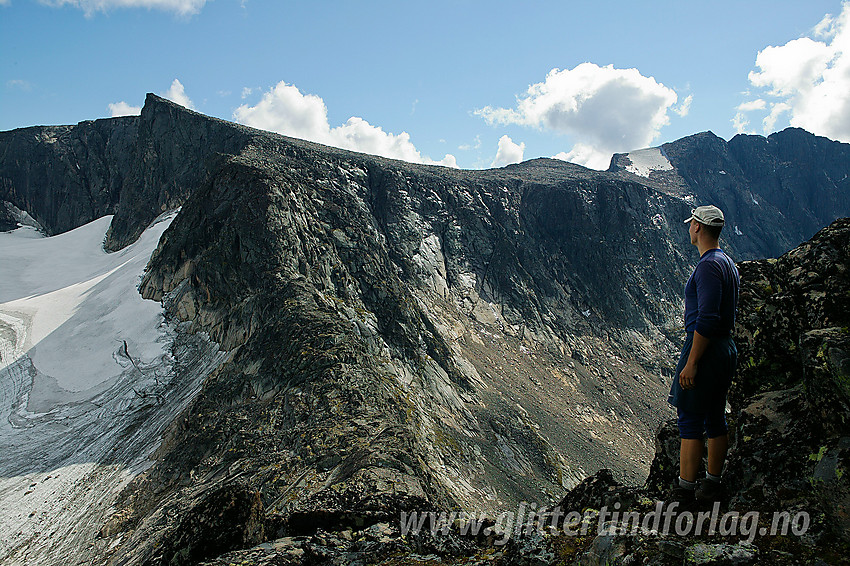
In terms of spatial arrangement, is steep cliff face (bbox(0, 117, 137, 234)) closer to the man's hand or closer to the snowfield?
the snowfield

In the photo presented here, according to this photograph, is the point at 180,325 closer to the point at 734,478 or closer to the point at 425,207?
the point at 425,207

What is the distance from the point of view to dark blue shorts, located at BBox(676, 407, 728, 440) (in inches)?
201

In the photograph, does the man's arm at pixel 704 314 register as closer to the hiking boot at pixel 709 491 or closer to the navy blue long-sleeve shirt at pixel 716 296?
the navy blue long-sleeve shirt at pixel 716 296

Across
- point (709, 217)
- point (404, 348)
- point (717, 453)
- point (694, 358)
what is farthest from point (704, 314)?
point (404, 348)

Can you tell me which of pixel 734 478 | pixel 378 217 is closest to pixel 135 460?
pixel 734 478

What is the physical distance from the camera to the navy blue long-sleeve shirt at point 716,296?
4957 mm

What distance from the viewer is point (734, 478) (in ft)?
16.8

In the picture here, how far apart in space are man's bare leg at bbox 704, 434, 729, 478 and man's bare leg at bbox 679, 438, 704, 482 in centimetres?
11

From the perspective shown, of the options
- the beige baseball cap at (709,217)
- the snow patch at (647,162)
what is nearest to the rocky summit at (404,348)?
the beige baseball cap at (709,217)

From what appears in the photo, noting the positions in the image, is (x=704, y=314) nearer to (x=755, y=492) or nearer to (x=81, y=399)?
(x=755, y=492)

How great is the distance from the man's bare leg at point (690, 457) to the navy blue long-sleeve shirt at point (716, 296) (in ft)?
4.16

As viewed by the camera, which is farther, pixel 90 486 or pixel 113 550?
pixel 90 486

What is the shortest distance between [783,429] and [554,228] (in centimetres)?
5943

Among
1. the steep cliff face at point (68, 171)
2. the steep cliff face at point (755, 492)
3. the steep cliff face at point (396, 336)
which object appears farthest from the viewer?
the steep cliff face at point (68, 171)
